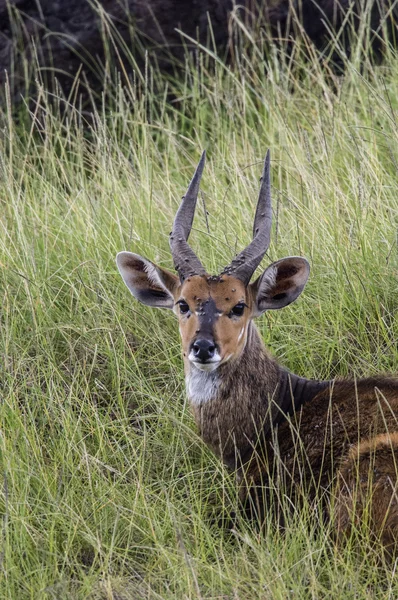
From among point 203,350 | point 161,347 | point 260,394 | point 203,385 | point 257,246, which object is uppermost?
point 257,246

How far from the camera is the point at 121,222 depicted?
282 inches

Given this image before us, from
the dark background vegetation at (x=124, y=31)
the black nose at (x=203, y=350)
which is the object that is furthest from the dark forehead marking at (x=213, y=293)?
the dark background vegetation at (x=124, y=31)

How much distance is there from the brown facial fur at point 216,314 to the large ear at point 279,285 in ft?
0.47

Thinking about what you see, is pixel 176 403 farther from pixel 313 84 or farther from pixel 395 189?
pixel 313 84

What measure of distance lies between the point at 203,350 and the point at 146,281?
0.78 meters

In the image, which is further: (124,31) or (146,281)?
(124,31)

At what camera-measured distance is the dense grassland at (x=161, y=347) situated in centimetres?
447

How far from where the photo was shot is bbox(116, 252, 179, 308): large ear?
5.36 meters

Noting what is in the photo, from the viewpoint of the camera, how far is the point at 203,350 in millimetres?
4824

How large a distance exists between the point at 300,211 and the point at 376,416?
2.23 m

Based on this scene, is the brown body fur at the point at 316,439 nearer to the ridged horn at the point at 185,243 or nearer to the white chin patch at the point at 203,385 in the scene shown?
the white chin patch at the point at 203,385

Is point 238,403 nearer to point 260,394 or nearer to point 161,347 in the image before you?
point 260,394

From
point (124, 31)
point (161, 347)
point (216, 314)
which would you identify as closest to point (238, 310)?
point (216, 314)

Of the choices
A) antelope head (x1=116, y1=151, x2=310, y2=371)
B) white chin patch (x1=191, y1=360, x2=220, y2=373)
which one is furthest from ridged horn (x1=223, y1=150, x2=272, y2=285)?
white chin patch (x1=191, y1=360, x2=220, y2=373)
